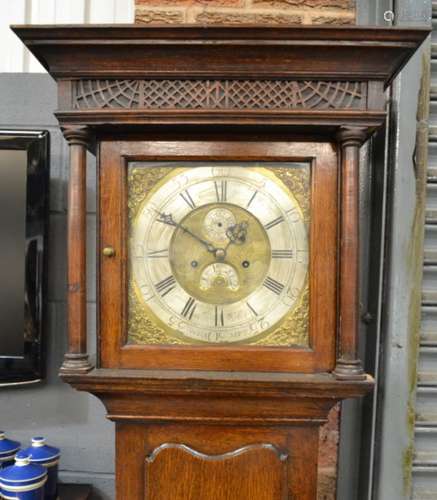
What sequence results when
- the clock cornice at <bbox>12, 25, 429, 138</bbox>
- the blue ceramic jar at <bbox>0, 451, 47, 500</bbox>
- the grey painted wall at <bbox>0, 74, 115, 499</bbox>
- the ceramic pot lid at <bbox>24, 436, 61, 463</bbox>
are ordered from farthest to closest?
the grey painted wall at <bbox>0, 74, 115, 499</bbox>
the ceramic pot lid at <bbox>24, 436, 61, 463</bbox>
the blue ceramic jar at <bbox>0, 451, 47, 500</bbox>
the clock cornice at <bbox>12, 25, 429, 138</bbox>

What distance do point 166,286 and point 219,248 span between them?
15 centimetres

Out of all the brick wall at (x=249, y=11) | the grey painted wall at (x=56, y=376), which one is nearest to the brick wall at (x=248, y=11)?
the brick wall at (x=249, y=11)

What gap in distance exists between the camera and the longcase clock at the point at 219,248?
95 cm

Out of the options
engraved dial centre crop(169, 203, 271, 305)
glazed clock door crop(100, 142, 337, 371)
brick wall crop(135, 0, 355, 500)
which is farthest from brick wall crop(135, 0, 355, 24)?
engraved dial centre crop(169, 203, 271, 305)

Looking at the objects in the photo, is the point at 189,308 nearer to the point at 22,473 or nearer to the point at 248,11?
the point at 22,473

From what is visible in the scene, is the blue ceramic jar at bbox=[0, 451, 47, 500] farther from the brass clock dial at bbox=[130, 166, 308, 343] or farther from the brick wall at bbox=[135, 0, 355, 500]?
the brick wall at bbox=[135, 0, 355, 500]

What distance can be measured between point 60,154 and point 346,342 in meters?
1.08

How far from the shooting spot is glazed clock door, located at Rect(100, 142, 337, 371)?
99 centimetres

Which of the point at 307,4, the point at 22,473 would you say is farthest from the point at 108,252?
the point at 307,4

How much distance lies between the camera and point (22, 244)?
4.56ft

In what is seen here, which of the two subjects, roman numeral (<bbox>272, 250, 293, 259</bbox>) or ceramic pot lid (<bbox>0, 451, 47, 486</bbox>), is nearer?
roman numeral (<bbox>272, 250, 293, 259</bbox>)

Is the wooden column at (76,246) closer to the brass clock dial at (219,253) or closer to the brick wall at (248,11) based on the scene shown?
the brass clock dial at (219,253)

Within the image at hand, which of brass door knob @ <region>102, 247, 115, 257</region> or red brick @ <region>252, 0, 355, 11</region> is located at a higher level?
red brick @ <region>252, 0, 355, 11</region>

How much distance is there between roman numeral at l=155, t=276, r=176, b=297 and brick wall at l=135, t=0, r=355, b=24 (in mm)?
827
